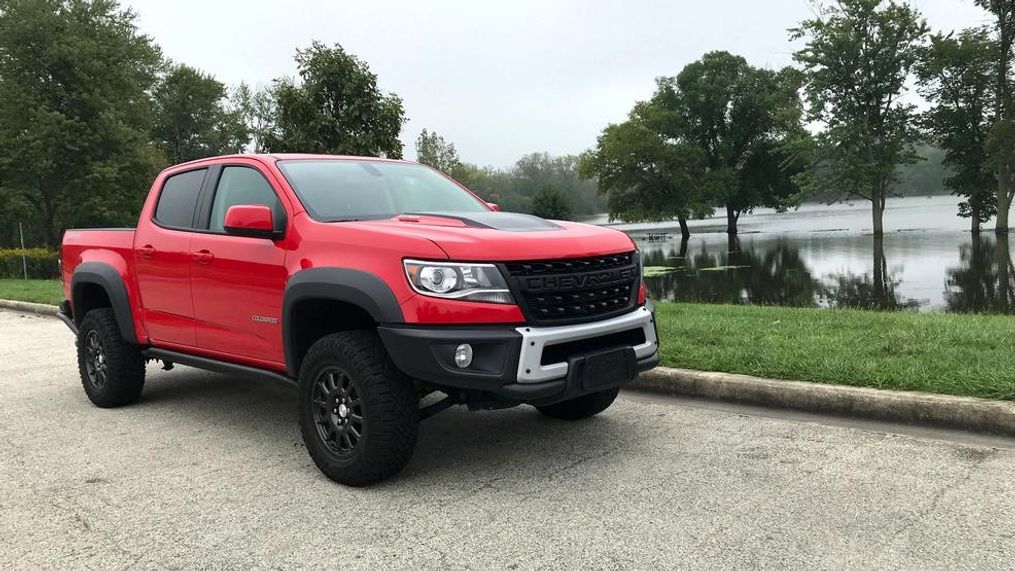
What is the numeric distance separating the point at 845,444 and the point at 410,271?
278 centimetres

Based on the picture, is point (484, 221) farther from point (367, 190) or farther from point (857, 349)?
point (857, 349)

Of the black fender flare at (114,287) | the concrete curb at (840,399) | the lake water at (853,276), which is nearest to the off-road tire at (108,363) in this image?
the black fender flare at (114,287)

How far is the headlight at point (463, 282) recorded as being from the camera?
3.73 meters

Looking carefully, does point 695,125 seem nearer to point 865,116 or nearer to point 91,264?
point 865,116

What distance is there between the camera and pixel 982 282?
2094 centimetres

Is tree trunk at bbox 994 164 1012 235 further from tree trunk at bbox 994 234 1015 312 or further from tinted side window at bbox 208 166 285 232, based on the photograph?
tinted side window at bbox 208 166 285 232

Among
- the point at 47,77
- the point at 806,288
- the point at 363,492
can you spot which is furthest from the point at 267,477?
the point at 47,77

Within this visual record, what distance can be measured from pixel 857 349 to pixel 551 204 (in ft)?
201

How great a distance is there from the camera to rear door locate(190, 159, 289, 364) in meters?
4.49

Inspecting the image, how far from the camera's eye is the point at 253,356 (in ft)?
15.5

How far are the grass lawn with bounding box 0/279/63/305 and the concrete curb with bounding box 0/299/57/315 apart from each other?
0.16m

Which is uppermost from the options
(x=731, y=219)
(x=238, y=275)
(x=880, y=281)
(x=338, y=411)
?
(x=238, y=275)

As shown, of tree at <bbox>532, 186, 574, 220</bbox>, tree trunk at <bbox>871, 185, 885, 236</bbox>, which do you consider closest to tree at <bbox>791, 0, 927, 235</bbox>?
tree trunk at <bbox>871, 185, 885, 236</bbox>

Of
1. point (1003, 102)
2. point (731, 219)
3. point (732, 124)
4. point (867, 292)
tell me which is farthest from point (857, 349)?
point (732, 124)
